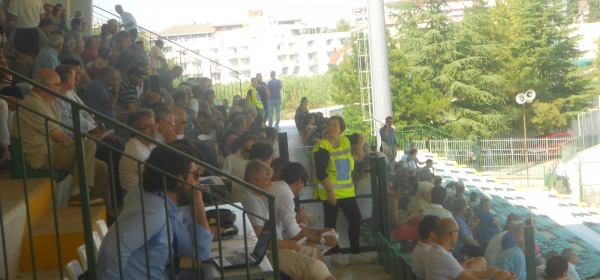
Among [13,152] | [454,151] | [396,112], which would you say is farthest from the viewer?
[396,112]

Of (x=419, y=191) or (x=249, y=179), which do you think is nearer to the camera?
(x=249, y=179)

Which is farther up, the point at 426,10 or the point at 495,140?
the point at 426,10

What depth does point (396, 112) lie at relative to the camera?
2103 inches

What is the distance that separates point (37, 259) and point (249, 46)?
61.8 meters

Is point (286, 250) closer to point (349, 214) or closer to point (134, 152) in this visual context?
point (134, 152)

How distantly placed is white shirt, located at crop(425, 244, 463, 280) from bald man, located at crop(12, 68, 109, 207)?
2283 millimetres

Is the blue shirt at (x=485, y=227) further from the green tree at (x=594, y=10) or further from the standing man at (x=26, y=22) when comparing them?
the green tree at (x=594, y=10)

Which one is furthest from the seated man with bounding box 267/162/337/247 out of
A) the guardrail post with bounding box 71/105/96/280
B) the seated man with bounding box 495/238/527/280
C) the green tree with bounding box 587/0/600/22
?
the green tree with bounding box 587/0/600/22

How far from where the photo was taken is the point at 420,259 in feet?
22.2

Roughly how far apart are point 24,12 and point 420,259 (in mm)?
5378

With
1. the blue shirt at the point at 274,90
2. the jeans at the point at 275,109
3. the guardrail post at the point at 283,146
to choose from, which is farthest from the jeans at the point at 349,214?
the blue shirt at the point at 274,90

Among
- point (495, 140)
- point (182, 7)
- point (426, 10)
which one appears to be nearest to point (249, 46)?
point (182, 7)

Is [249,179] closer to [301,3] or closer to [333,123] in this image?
[333,123]

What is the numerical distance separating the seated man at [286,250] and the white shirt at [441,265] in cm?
124
